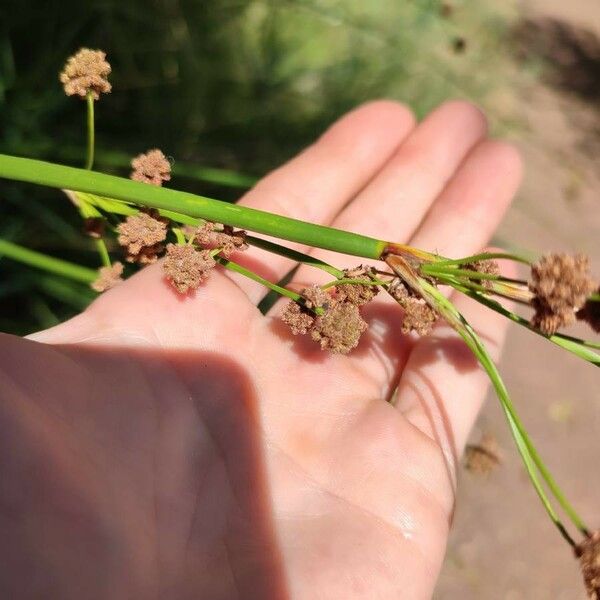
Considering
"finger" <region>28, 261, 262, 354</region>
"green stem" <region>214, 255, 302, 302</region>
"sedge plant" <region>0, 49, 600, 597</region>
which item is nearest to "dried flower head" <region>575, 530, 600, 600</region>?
"sedge plant" <region>0, 49, 600, 597</region>

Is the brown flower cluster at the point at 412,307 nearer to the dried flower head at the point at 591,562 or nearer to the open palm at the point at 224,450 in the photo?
the open palm at the point at 224,450

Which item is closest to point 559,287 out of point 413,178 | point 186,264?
point 186,264

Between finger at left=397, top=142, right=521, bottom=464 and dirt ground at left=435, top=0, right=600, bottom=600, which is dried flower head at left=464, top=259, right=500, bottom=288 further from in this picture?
dirt ground at left=435, top=0, right=600, bottom=600

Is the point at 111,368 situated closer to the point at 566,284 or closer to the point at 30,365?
the point at 30,365

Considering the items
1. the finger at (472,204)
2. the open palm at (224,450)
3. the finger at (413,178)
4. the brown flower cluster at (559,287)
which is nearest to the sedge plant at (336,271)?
the brown flower cluster at (559,287)

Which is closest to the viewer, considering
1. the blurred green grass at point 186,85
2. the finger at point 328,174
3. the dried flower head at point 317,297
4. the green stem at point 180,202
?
the green stem at point 180,202
